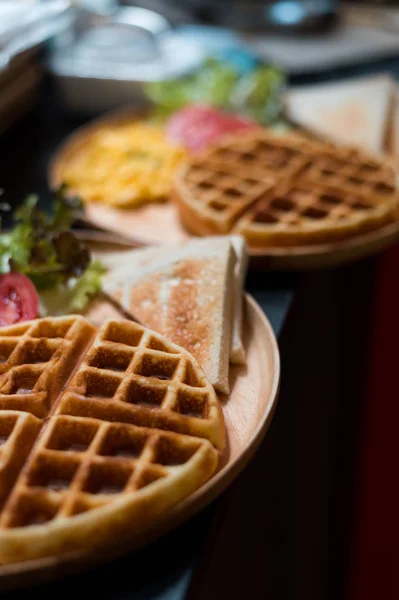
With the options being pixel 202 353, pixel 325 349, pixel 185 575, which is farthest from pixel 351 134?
pixel 185 575

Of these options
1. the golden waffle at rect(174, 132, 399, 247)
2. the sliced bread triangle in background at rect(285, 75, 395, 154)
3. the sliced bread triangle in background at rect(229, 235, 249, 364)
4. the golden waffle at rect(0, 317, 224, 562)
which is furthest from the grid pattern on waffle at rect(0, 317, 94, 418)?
the sliced bread triangle in background at rect(285, 75, 395, 154)

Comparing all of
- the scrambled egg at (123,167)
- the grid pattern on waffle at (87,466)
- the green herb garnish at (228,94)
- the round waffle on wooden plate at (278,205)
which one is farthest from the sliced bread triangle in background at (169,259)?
the green herb garnish at (228,94)

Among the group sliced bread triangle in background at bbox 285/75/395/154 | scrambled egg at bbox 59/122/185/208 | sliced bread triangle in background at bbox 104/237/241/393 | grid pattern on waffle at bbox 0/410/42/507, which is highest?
grid pattern on waffle at bbox 0/410/42/507

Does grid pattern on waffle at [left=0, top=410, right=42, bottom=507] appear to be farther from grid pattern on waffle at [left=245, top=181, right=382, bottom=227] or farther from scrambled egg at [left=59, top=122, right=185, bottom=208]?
scrambled egg at [left=59, top=122, right=185, bottom=208]

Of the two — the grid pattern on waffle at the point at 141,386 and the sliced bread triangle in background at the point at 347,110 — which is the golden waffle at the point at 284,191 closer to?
the sliced bread triangle in background at the point at 347,110

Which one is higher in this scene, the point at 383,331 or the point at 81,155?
the point at 81,155

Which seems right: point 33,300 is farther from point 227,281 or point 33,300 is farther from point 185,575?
point 185,575

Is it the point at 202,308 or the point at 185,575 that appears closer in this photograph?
the point at 185,575

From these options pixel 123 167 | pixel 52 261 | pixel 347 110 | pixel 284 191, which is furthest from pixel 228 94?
pixel 52 261
